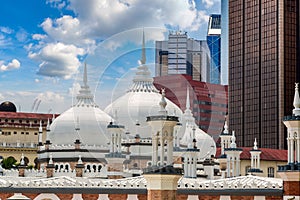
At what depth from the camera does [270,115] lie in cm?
10725

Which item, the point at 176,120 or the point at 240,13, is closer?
the point at 176,120

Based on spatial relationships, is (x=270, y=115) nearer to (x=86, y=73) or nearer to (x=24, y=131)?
(x=24, y=131)

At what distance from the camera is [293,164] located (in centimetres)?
2295

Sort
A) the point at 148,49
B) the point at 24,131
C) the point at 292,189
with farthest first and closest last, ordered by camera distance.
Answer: the point at 24,131 < the point at 292,189 < the point at 148,49

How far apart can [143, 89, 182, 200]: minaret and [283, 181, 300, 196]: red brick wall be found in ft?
12.9

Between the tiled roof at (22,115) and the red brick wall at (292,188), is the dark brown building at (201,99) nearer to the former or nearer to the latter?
the red brick wall at (292,188)

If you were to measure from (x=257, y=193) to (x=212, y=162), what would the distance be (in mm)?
23176

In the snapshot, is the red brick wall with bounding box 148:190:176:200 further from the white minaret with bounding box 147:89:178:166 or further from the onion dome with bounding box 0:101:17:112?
the onion dome with bounding box 0:101:17:112

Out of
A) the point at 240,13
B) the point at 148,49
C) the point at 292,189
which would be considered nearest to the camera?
the point at 148,49

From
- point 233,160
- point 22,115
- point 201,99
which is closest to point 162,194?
point 201,99

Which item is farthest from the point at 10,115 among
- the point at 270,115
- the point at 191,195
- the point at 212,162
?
the point at 191,195

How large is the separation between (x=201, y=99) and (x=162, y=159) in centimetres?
208

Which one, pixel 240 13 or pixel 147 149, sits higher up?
pixel 240 13

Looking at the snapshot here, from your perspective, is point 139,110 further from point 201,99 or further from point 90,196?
point 90,196
